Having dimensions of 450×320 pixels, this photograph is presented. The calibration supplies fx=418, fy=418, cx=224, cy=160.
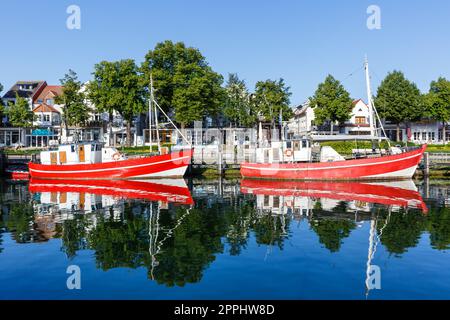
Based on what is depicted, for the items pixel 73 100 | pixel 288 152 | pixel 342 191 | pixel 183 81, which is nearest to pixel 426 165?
pixel 288 152

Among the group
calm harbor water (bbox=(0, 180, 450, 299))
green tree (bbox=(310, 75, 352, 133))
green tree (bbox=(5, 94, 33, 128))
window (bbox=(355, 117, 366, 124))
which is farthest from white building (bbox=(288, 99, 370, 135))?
calm harbor water (bbox=(0, 180, 450, 299))

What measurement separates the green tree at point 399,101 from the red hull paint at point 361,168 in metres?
33.2

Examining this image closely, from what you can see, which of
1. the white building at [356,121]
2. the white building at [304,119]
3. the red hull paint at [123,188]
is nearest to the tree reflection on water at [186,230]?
the red hull paint at [123,188]

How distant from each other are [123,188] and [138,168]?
5904 millimetres

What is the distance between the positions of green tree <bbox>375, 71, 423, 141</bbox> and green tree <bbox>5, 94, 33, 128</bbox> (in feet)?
202

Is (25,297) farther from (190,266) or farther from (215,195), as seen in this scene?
(215,195)

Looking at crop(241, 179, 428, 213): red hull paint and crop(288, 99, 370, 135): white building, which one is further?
crop(288, 99, 370, 135): white building

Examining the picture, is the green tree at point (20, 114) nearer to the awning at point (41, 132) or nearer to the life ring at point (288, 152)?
the awning at point (41, 132)

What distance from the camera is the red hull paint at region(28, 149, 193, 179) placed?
4306 cm

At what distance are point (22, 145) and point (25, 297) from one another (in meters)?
72.9

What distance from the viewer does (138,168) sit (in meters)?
43.2

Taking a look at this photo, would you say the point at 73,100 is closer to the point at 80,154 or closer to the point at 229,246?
the point at 80,154

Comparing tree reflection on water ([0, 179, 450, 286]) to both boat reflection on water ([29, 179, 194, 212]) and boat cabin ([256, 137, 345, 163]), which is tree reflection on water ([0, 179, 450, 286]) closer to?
boat reflection on water ([29, 179, 194, 212])
